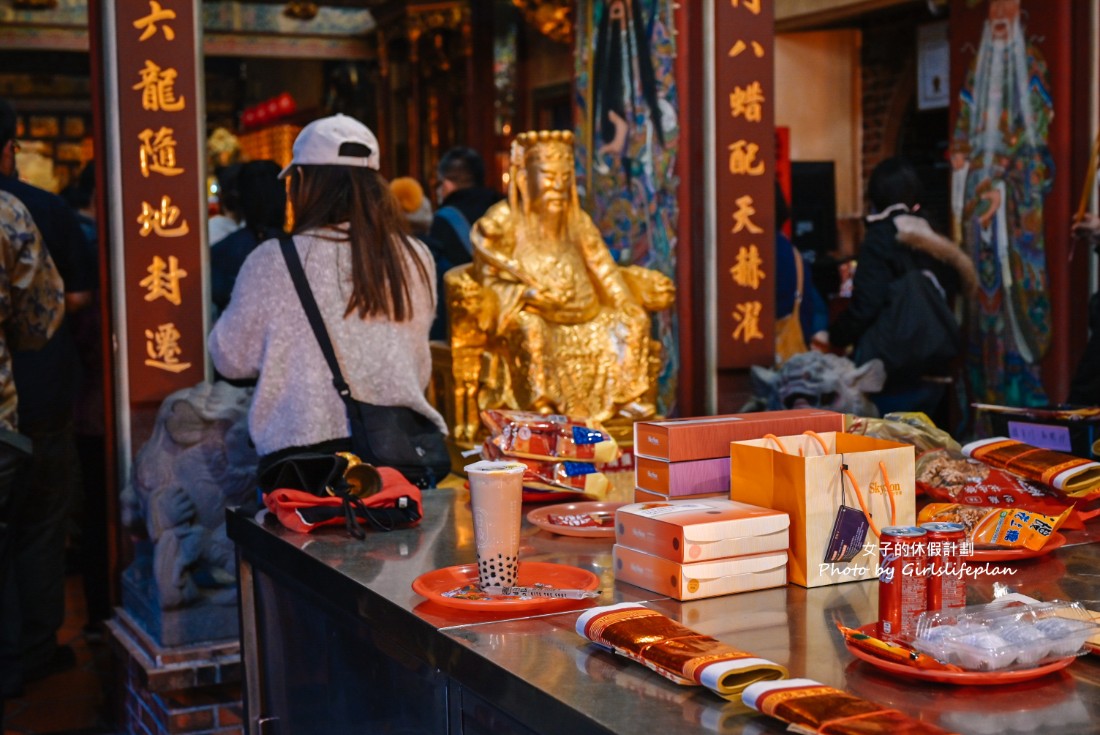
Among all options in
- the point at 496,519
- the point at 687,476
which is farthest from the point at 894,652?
the point at 687,476

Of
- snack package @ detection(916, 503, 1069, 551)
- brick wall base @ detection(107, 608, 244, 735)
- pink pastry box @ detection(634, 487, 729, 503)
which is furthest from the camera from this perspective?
brick wall base @ detection(107, 608, 244, 735)

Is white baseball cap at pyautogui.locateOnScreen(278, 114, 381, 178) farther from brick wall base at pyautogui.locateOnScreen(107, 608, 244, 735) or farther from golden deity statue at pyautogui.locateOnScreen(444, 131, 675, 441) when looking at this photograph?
golden deity statue at pyautogui.locateOnScreen(444, 131, 675, 441)

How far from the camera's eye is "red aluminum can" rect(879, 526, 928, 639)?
1.52 meters

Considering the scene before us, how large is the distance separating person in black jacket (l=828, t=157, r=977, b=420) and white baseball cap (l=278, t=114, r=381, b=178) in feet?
8.48

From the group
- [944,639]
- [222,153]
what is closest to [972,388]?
[944,639]

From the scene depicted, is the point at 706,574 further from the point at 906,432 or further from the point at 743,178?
the point at 743,178

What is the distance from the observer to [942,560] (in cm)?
155

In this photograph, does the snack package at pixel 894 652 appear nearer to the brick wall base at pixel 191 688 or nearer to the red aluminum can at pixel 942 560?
the red aluminum can at pixel 942 560

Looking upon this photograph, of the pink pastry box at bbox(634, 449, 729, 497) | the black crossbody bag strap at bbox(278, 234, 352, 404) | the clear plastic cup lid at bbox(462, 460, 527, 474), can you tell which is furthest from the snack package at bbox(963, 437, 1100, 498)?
the black crossbody bag strap at bbox(278, 234, 352, 404)

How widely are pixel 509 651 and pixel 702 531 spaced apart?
32cm

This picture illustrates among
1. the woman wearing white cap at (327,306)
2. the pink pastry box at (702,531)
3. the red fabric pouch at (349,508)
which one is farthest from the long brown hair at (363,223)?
the pink pastry box at (702,531)

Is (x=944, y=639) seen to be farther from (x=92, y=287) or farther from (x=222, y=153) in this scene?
(x=222, y=153)

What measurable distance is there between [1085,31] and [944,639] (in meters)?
4.74

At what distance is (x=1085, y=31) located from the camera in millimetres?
5480
